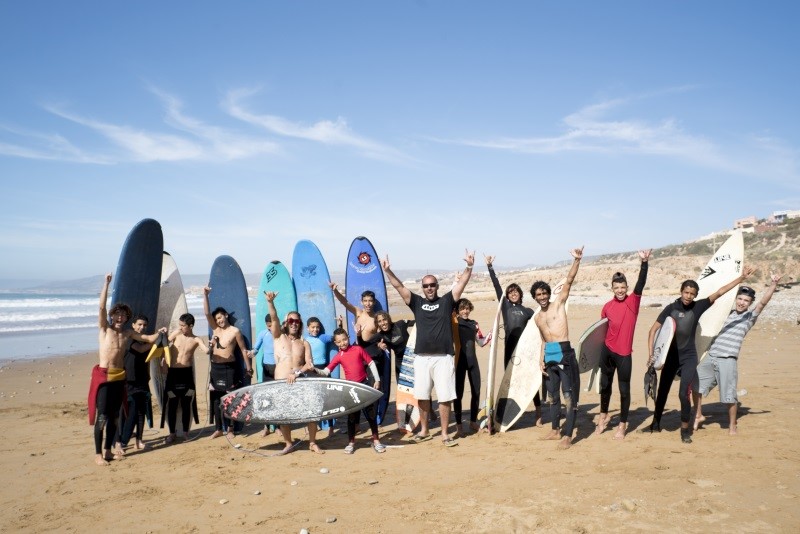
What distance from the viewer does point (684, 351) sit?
16.3 ft

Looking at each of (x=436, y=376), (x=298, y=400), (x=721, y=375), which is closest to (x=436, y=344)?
(x=436, y=376)

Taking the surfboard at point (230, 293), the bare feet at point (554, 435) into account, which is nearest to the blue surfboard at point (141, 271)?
the surfboard at point (230, 293)

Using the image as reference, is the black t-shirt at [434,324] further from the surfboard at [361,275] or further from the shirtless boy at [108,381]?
the shirtless boy at [108,381]

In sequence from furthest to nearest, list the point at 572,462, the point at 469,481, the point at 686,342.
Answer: the point at 686,342 < the point at 572,462 < the point at 469,481

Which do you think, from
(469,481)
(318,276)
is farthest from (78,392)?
(469,481)

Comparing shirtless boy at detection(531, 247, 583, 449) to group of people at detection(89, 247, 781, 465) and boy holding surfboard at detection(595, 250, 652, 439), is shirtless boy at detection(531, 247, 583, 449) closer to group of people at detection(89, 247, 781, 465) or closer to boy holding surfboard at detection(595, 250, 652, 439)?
group of people at detection(89, 247, 781, 465)

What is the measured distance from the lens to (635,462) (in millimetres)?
4391

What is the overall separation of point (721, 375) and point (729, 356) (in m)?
0.20

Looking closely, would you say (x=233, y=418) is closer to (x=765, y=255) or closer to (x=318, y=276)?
(x=318, y=276)

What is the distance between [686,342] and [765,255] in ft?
98.9

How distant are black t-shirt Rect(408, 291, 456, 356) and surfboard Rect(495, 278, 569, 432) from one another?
94 cm

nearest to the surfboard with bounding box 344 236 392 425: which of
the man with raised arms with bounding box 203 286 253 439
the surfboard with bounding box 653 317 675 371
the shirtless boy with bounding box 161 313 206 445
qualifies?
the man with raised arms with bounding box 203 286 253 439

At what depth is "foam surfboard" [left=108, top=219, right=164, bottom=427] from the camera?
21.1 ft

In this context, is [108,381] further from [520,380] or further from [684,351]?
[684,351]
